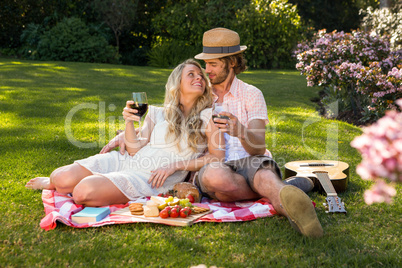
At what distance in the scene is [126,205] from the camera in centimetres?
364

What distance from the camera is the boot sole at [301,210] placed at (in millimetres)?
2902

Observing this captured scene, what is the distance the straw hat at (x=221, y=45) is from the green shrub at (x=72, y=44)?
1286cm

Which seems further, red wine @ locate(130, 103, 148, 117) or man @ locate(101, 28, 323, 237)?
red wine @ locate(130, 103, 148, 117)

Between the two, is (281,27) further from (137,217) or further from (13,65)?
(137,217)

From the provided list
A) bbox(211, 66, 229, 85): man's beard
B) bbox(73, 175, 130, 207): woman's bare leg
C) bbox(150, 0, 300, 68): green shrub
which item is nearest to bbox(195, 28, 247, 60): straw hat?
bbox(211, 66, 229, 85): man's beard

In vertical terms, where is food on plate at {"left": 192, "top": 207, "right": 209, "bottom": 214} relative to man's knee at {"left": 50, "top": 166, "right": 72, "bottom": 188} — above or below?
below

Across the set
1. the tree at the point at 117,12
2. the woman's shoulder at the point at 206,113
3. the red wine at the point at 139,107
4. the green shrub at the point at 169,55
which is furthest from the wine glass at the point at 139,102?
the tree at the point at 117,12

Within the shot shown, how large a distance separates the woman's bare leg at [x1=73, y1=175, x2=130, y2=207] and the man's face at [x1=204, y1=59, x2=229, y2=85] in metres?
1.36

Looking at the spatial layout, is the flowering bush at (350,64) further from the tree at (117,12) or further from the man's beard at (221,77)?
the tree at (117,12)

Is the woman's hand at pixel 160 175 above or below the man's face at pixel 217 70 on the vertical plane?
below

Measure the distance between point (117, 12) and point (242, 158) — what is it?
50.3 ft

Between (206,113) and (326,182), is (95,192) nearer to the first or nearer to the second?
(206,113)

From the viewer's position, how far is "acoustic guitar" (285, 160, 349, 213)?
12.0 feet

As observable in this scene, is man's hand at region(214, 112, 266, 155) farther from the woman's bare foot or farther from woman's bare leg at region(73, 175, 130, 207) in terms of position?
the woman's bare foot
